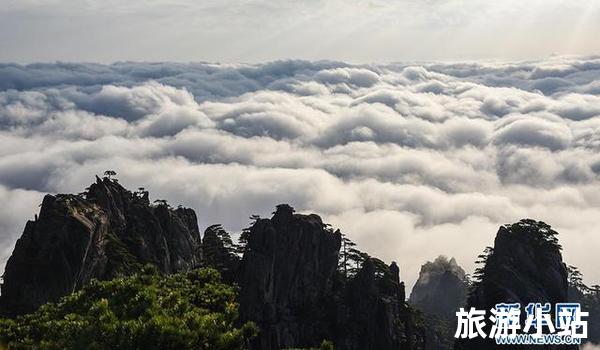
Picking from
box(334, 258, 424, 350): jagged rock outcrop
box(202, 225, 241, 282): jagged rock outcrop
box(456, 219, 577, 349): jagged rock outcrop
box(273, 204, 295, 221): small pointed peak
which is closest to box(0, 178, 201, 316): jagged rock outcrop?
box(202, 225, 241, 282): jagged rock outcrop

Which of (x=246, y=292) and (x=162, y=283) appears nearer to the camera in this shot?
(x=162, y=283)

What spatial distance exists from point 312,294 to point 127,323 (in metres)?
69.2

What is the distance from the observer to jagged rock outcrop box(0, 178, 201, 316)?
7512 centimetres

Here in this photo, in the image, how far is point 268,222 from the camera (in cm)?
10206

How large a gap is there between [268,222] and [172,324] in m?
65.8

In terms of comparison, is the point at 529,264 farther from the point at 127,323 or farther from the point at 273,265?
the point at 127,323

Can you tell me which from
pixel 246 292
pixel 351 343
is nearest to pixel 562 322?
pixel 351 343

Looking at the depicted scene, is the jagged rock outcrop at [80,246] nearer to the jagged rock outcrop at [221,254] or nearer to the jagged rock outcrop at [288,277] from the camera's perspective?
the jagged rock outcrop at [221,254]

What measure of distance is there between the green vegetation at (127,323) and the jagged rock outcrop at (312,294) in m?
49.8

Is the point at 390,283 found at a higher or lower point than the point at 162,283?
higher

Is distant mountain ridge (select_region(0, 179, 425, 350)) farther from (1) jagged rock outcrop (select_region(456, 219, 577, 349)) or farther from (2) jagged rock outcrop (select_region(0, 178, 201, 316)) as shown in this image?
(1) jagged rock outcrop (select_region(456, 219, 577, 349))

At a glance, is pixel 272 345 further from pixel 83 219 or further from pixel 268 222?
pixel 83 219

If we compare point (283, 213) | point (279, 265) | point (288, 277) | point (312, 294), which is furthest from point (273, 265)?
point (283, 213)

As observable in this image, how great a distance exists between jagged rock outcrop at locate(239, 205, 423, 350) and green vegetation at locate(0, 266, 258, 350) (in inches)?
1961
